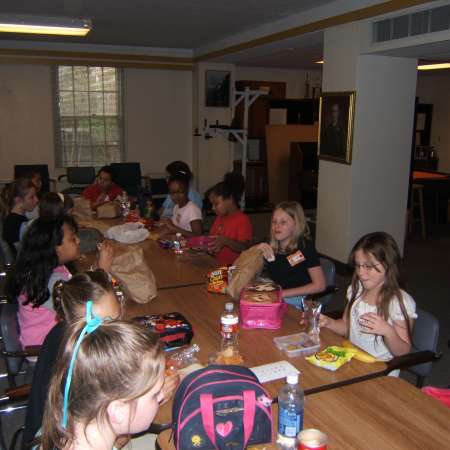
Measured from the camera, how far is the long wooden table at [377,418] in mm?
1521

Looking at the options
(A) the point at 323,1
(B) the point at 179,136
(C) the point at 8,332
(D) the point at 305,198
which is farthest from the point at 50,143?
(C) the point at 8,332

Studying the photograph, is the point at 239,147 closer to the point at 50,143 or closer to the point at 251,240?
the point at 50,143

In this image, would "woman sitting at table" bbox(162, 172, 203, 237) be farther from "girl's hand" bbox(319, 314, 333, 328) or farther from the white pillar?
"girl's hand" bbox(319, 314, 333, 328)

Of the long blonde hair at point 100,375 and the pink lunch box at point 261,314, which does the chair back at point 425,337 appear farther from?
the long blonde hair at point 100,375

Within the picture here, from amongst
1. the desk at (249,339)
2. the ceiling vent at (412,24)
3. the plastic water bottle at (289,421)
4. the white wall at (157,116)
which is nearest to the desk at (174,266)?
the desk at (249,339)

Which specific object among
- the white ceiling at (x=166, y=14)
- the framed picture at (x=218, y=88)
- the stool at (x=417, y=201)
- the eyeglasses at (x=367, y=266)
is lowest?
the stool at (x=417, y=201)

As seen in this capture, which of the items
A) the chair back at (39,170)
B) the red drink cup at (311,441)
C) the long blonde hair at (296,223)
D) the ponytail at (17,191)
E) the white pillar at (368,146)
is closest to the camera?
the red drink cup at (311,441)

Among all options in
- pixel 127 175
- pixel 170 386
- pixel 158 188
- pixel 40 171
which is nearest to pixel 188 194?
pixel 170 386

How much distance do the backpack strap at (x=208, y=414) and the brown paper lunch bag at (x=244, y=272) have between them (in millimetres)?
1344

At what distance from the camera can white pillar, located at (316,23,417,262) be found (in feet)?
17.3

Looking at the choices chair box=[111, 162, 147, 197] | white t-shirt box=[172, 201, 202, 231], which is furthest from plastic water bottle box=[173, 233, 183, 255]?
chair box=[111, 162, 147, 197]

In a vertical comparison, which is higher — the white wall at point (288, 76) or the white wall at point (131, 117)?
the white wall at point (288, 76)

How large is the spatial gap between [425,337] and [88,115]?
26.4 feet

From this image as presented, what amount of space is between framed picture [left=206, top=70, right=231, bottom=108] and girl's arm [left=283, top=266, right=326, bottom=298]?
6.85m
